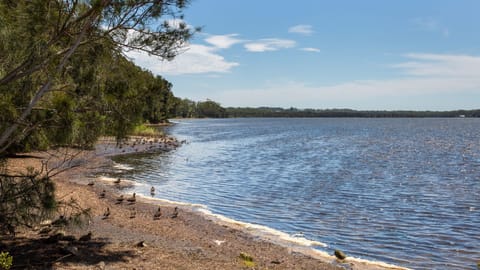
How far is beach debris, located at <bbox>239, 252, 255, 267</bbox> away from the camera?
9082 millimetres

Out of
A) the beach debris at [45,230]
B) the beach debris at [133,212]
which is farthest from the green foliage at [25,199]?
the beach debris at [133,212]

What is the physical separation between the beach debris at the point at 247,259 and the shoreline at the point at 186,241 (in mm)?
82

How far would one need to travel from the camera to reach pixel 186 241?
10.8m

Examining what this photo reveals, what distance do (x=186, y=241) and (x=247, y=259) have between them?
1.98 meters

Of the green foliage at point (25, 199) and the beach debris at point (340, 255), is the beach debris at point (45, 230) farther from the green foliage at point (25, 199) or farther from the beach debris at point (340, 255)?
the beach debris at point (340, 255)

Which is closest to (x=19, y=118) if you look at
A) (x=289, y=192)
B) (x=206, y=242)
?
(x=206, y=242)

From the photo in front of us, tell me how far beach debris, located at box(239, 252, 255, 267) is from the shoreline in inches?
3.2

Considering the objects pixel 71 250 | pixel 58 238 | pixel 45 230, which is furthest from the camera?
pixel 45 230

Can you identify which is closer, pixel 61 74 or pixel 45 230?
pixel 61 74

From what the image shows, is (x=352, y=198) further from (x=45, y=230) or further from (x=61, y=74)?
(x=61, y=74)

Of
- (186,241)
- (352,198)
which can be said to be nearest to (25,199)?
(186,241)

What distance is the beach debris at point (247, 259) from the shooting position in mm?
9082

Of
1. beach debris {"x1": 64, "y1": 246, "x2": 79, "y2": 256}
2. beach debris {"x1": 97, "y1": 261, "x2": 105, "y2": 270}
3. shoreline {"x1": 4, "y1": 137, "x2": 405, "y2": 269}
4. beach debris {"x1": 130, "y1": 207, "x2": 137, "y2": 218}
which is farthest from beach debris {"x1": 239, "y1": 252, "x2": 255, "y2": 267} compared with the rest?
beach debris {"x1": 130, "y1": 207, "x2": 137, "y2": 218}

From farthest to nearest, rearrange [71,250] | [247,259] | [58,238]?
[247,259] → [58,238] → [71,250]
